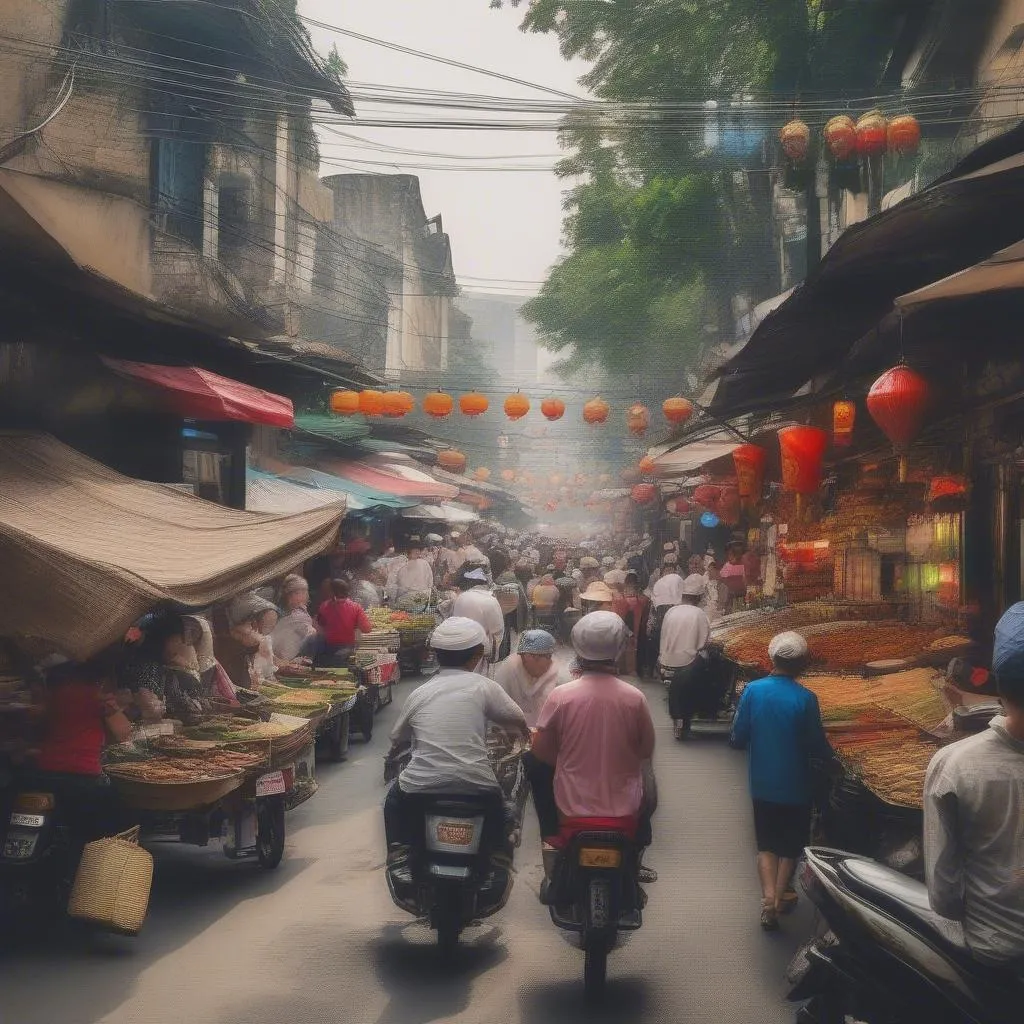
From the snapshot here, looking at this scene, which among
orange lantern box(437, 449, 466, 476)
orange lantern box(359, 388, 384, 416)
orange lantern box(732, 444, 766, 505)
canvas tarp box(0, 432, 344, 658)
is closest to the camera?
canvas tarp box(0, 432, 344, 658)

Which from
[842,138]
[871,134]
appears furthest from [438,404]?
[871,134]

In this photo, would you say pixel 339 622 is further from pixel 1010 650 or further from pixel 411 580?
pixel 1010 650

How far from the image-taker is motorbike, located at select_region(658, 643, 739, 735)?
15008mm

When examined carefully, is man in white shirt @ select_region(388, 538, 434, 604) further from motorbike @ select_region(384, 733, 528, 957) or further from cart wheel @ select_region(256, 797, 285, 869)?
motorbike @ select_region(384, 733, 528, 957)

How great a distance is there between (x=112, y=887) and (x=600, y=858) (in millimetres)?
2714

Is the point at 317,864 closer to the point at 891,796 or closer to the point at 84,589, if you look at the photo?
the point at 84,589

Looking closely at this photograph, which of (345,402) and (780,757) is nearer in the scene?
(780,757)

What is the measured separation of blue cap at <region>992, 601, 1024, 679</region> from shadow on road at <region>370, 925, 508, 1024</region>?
10.9 feet

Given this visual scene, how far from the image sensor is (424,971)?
6.74m

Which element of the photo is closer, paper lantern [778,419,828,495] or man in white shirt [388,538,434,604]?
paper lantern [778,419,828,495]

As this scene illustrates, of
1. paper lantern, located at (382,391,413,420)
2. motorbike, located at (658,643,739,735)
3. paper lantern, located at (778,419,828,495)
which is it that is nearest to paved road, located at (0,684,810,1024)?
paper lantern, located at (778,419,828,495)

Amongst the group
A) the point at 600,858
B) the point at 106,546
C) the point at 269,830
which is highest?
the point at 106,546

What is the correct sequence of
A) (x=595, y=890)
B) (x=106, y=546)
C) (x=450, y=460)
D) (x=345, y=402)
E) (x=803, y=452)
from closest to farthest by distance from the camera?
(x=595, y=890)
(x=106, y=546)
(x=803, y=452)
(x=345, y=402)
(x=450, y=460)

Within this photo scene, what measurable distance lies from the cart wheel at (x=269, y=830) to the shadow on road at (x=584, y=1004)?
10.1 ft
